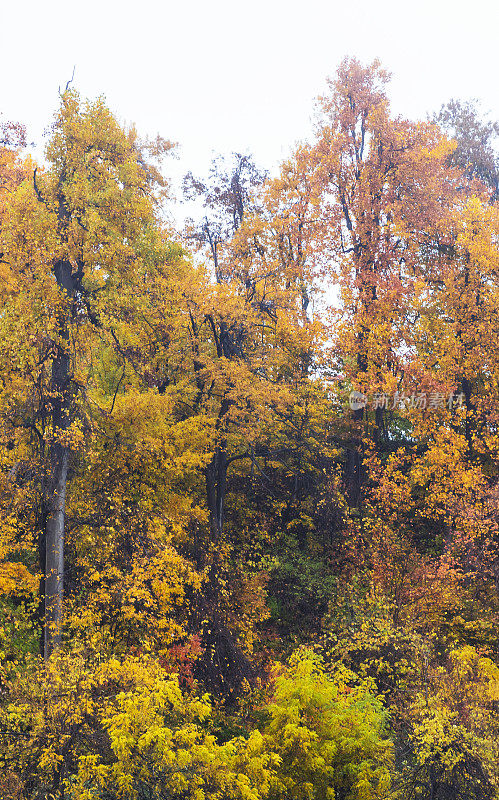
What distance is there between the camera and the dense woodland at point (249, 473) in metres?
9.56

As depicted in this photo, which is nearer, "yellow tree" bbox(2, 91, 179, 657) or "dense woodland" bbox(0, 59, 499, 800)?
"dense woodland" bbox(0, 59, 499, 800)

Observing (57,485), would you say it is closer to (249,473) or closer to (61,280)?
(61,280)

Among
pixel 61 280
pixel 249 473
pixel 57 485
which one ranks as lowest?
pixel 57 485

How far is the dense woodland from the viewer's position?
956 cm

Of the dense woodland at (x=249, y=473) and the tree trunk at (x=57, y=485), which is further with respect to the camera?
the tree trunk at (x=57, y=485)

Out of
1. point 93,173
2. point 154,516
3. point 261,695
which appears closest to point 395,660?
point 261,695

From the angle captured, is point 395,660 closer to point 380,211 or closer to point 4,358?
point 4,358

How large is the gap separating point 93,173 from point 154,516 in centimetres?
805

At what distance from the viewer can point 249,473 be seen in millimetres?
22031

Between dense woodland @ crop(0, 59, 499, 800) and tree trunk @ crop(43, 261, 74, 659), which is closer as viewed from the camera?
dense woodland @ crop(0, 59, 499, 800)

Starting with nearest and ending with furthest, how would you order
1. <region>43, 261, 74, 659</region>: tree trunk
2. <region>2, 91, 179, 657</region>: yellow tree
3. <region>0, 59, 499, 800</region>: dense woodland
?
1. <region>0, 59, 499, 800</region>: dense woodland
2. <region>43, 261, 74, 659</region>: tree trunk
3. <region>2, 91, 179, 657</region>: yellow tree

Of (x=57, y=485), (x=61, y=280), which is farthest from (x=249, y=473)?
(x=61, y=280)

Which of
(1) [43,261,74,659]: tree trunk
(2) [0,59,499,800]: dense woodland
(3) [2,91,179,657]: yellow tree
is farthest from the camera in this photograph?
(3) [2,91,179,657]: yellow tree

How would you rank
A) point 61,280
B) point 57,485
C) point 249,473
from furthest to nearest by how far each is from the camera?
point 249,473 → point 61,280 → point 57,485
